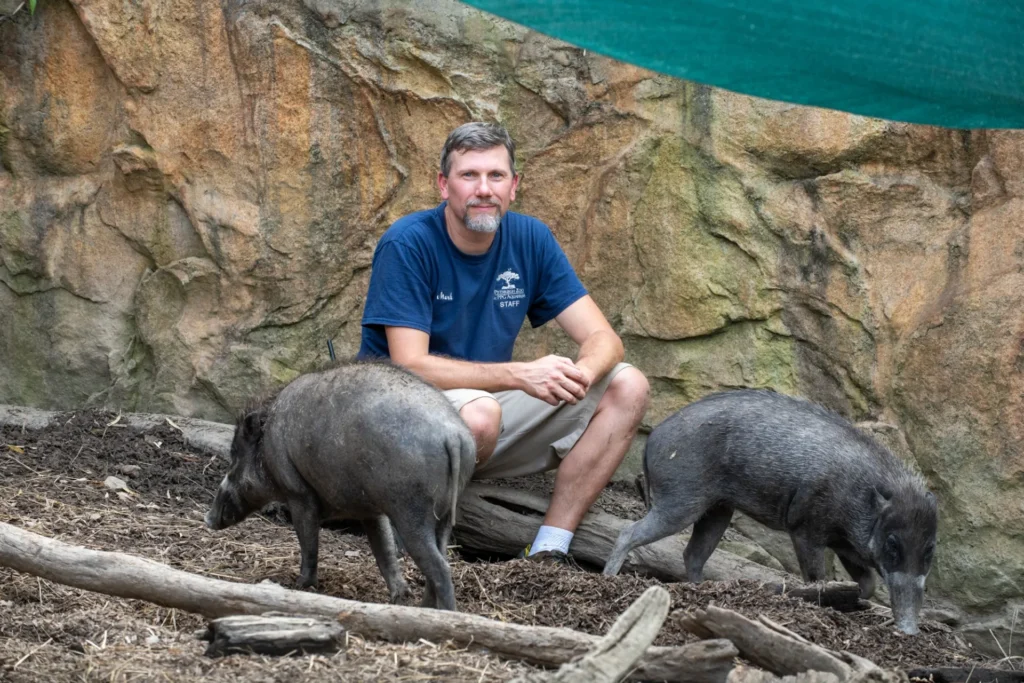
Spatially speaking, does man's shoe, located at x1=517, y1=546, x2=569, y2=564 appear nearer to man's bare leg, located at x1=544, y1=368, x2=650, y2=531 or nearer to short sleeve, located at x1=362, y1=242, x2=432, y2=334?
man's bare leg, located at x1=544, y1=368, x2=650, y2=531

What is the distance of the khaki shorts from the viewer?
607 cm

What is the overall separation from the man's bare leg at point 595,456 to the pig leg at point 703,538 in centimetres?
49

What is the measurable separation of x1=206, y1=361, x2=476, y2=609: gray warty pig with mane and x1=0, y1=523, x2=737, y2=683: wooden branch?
526 mm

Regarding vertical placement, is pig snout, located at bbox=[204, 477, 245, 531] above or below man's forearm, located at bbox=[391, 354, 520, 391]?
below

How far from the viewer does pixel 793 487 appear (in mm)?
5660

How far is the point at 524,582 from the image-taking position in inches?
202

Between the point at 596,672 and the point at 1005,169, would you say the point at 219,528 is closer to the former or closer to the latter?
the point at 596,672

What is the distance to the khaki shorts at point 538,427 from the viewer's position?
6.07 m

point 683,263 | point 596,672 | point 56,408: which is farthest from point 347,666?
point 56,408

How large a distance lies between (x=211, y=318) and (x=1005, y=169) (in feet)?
14.4

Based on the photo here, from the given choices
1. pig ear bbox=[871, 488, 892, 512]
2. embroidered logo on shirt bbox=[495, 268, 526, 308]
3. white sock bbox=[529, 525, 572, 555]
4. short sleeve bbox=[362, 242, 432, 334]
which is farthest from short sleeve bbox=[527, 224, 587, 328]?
pig ear bbox=[871, 488, 892, 512]

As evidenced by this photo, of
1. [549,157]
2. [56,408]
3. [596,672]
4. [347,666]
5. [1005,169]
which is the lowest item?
[56,408]

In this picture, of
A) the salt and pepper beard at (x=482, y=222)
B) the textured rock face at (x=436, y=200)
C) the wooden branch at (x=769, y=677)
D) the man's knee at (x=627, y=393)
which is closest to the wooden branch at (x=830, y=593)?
the man's knee at (x=627, y=393)

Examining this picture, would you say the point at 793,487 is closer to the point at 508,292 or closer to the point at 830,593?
the point at 830,593
